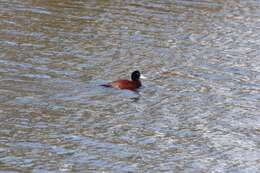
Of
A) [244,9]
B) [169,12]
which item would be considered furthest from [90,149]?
[244,9]

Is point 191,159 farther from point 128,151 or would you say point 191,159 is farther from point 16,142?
point 16,142

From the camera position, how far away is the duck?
1811 centimetres

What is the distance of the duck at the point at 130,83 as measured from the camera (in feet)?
59.4

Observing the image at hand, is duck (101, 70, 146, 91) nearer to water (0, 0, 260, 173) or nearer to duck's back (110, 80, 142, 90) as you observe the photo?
duck's back (110, 80, 142, 90)

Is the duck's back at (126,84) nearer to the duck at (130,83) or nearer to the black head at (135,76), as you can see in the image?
the duck at (130,83)

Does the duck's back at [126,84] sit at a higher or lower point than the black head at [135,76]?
lower

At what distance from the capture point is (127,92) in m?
18.4

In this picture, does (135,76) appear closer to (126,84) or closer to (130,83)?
(130,83)

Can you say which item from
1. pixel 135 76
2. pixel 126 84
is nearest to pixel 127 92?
pixel 126 84

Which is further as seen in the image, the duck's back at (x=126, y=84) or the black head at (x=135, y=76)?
the black head at (x=135, y=76)

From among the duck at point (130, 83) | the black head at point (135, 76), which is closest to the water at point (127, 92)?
the duck at point (130, 83)

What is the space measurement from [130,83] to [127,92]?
0.25 meters

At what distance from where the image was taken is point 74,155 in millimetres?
13539

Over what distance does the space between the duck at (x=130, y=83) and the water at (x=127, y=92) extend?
0.52 feet
